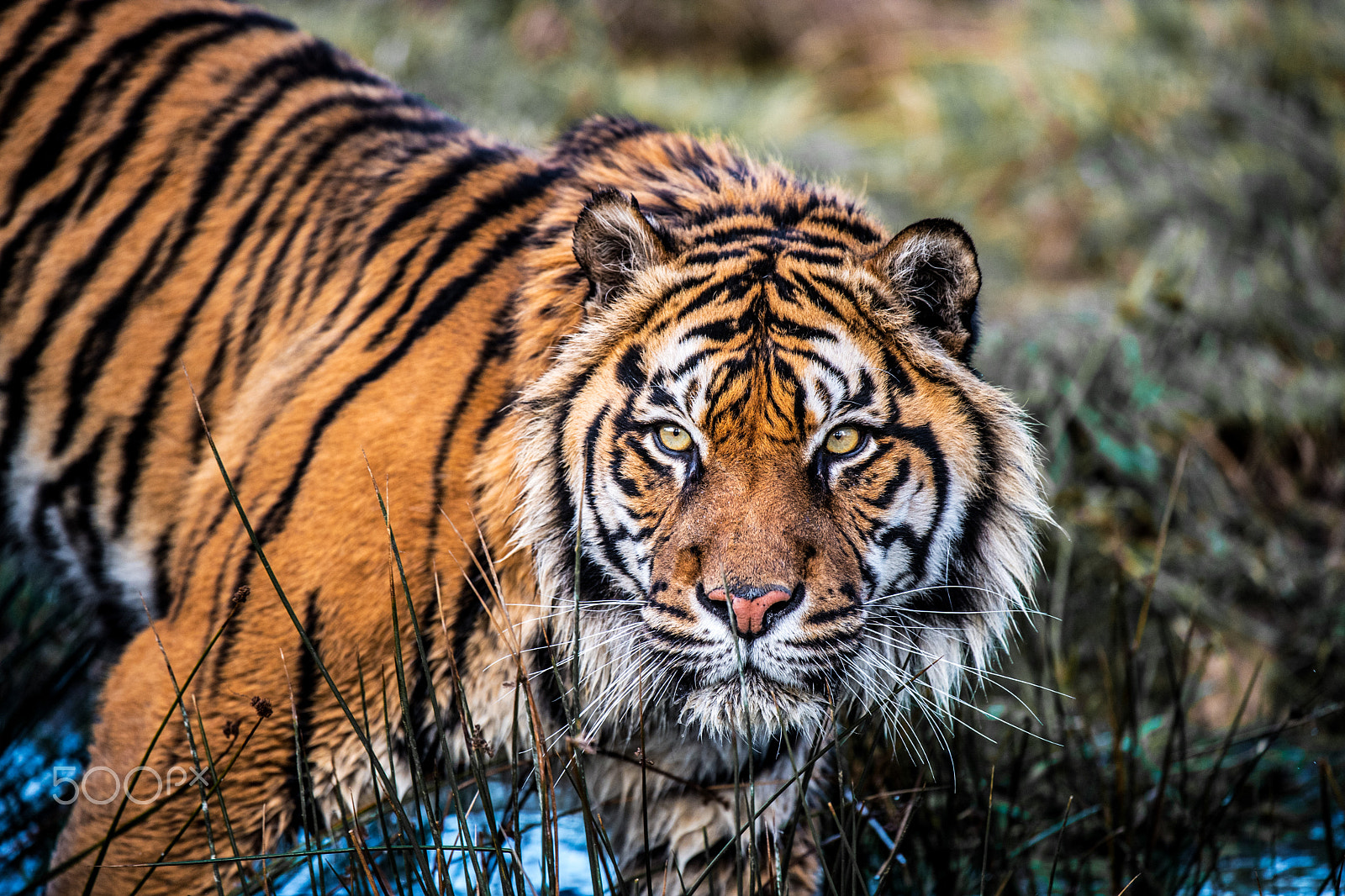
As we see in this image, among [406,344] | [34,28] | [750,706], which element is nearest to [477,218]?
[406,344]

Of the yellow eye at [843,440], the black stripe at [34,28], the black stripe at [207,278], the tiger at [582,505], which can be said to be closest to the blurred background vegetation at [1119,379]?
the tiger at [582,505]

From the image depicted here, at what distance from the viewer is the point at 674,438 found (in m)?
1.88

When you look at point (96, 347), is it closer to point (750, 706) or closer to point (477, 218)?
point (477, 218)

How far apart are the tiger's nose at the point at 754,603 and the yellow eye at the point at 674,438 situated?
278mm

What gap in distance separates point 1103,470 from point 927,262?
125 inches

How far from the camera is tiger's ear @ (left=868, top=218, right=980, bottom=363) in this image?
1.90m

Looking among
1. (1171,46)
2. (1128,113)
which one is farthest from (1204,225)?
(1171,46)

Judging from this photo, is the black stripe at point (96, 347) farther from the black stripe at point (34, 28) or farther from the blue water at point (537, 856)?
the blue water at point (537, 856)

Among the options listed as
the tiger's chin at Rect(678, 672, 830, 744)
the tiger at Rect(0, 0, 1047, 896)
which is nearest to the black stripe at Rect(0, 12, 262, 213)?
the tiger at Rect(0, 0, 1047, 896)

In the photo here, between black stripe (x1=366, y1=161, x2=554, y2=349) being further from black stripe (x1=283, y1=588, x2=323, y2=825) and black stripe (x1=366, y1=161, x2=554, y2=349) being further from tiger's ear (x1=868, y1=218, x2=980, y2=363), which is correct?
tiger's ear (x1=868, y1=218, x2=980, y2=363)

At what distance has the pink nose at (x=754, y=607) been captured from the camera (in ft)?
5.58

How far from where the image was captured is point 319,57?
2.85m

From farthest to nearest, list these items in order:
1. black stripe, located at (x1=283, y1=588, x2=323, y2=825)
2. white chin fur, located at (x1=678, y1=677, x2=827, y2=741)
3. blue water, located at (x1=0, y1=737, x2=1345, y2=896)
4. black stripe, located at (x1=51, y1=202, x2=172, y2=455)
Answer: black stripe, located at (x1=51, y1=202, x2=172, y2=455), blue water, located at (x1=0, y1=737, x2=1345, y2=896), black stripe, located at (x1=283, y1=588, x2=323, y2=825), white chin fur, located at (x1=678, y1=677, x2=827, y2=741)

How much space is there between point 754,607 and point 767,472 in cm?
24
